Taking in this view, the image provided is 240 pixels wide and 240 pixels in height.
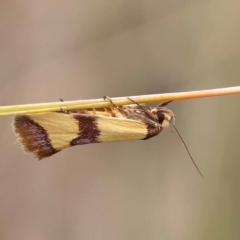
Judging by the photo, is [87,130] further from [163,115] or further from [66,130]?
[163,115]

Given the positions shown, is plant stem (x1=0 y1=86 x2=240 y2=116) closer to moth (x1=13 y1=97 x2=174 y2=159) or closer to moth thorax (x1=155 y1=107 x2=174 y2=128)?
moth (x1=13 y1=97 x2=174 y2=159)

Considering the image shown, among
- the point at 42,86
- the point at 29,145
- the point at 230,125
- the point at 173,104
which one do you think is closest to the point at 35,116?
the point at 29,145

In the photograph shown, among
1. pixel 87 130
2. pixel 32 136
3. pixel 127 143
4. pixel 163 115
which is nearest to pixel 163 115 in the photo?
pixel 163 115

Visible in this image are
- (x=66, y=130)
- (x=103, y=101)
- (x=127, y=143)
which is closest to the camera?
(x=103, y=101)

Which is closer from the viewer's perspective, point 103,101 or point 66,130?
point 103,101

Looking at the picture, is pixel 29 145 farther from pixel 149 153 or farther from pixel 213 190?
pixel 213 190

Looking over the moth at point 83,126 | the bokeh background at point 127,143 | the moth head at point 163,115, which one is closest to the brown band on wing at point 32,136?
the moth at point 83,126

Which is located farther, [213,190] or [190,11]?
[213,190]
